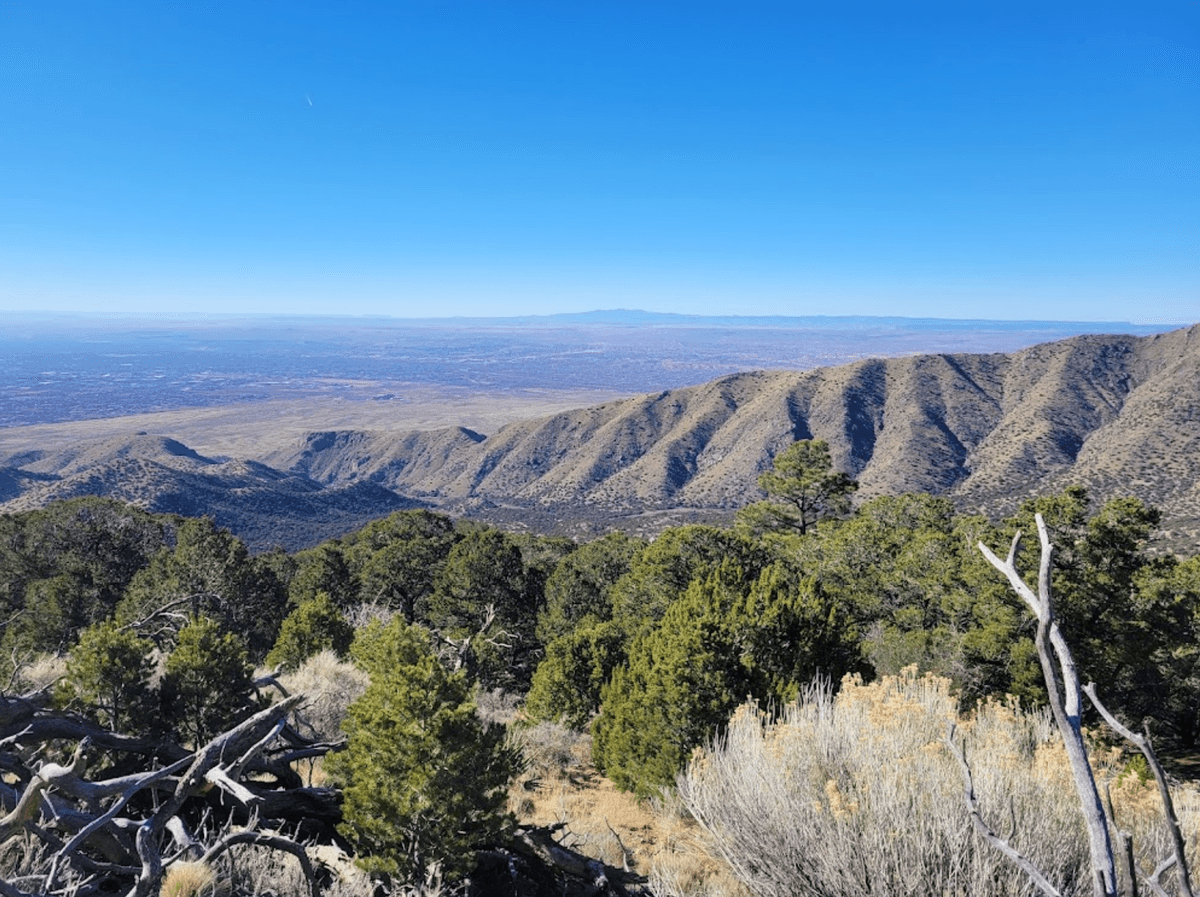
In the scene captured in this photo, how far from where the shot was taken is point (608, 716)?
13.2 m

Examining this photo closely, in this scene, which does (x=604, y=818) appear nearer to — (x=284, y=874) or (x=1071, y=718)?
(x=284, y=874)

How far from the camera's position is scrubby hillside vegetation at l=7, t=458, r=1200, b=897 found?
466cm

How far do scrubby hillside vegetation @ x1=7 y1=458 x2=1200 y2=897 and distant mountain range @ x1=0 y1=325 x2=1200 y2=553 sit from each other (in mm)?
48578

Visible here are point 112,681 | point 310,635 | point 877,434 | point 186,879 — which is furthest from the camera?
point 877,434

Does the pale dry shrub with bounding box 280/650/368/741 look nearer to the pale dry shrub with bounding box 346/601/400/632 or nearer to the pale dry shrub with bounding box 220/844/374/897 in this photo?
the pale dry shrub with bounding box 220/844/374/897

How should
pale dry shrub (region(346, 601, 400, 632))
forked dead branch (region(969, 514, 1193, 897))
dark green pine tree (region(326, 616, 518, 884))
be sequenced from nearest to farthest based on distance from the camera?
forked dead branch (region(969, 514, 1193, 897)), dark green pine tree (region(326, 616, 518, 884)), pale dry shrub (region(346, 601, 400, 632))

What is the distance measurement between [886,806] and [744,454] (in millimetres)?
113513

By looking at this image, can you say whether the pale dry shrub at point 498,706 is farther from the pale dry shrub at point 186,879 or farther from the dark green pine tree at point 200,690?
the pale dry shrub at point 186,879

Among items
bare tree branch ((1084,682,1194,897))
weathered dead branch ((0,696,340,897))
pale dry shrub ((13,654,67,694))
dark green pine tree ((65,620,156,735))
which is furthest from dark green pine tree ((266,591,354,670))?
bare tree branch ((1084,682,1194,897))

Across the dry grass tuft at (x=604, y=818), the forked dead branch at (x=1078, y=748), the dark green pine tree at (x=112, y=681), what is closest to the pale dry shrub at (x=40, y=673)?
the dark green pine tree at (x=112, y=681)

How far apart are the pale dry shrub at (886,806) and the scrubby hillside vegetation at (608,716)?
0.02 m

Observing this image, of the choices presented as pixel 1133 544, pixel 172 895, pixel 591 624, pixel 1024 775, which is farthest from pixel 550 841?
pixel 1133 544

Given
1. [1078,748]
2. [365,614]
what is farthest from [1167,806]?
[365,614]

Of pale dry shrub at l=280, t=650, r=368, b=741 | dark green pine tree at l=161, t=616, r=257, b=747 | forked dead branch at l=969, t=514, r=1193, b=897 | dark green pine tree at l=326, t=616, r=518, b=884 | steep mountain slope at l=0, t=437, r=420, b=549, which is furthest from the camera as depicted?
steep mountain slope at l=0, t=437, r=420, b=549
